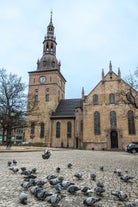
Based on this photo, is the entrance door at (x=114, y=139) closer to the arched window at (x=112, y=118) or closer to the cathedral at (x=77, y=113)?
the cathedral at (x=77, y=113)

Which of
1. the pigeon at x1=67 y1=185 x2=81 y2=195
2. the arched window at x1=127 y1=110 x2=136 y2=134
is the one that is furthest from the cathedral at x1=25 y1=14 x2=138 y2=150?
the pigeon at x1=67 y1=185 x2=81 y2=195

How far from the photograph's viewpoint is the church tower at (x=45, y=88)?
49656mm

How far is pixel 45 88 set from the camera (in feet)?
177

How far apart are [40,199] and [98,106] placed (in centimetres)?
3875

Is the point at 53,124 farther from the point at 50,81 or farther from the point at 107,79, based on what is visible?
the point at 107,79

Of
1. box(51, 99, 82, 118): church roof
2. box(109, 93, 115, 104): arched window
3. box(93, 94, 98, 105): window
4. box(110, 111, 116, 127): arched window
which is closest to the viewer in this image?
box(110, 111, 116, 127): arched window

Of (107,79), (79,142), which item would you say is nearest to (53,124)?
(79,142)

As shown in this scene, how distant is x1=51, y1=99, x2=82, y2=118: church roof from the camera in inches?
1961

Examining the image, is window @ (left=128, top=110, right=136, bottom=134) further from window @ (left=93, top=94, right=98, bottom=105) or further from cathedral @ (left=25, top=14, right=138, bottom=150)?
window @ (left=93, top=94, right=98, bottom=105)

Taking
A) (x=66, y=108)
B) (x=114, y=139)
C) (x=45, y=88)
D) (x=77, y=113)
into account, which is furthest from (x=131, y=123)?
(x=45, y=88)

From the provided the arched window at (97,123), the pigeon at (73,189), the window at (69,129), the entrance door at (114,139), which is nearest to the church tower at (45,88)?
the window at (69,129)

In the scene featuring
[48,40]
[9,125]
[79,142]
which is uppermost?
[48,40]

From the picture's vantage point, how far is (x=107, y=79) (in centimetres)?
4372

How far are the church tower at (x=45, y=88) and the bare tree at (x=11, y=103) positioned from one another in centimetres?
2024
